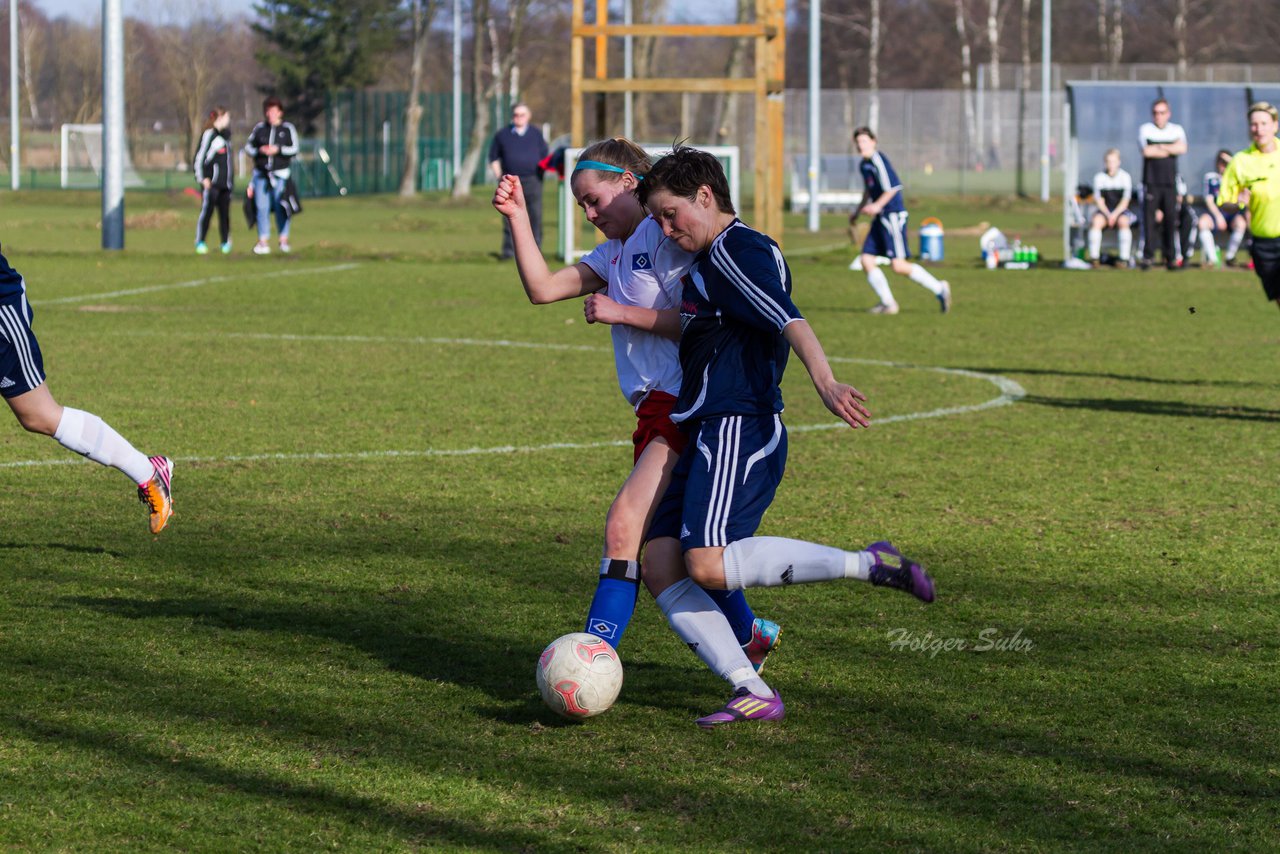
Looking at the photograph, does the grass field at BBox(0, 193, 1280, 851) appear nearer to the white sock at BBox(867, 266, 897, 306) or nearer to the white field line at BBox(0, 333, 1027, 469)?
the white field line at BBox(0, 333, 1027, 469)

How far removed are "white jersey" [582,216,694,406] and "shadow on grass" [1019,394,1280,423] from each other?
6615mm

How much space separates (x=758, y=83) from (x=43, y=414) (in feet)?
56.9

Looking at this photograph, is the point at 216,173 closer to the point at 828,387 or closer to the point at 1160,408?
the point at 1160,408

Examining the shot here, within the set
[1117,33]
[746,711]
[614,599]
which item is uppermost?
[1117,33]

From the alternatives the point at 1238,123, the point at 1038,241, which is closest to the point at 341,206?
the point at 1038,241

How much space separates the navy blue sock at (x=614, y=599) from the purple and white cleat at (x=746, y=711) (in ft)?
1.08

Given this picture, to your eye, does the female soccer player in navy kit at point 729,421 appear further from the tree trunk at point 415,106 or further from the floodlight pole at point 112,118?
the tree trunk at point 415,106

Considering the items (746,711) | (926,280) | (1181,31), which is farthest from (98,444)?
(1181,31)

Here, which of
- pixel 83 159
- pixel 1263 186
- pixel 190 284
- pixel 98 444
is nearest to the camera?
pixel 98 444

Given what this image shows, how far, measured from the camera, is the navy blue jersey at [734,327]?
4402 millimetres

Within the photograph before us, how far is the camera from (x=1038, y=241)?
31.5 metres

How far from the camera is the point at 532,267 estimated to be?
4855 mm

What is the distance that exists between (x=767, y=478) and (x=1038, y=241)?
27963 mm

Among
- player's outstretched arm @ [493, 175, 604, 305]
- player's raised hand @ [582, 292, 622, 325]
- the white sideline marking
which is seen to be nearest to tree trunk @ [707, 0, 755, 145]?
the white sideline marking
